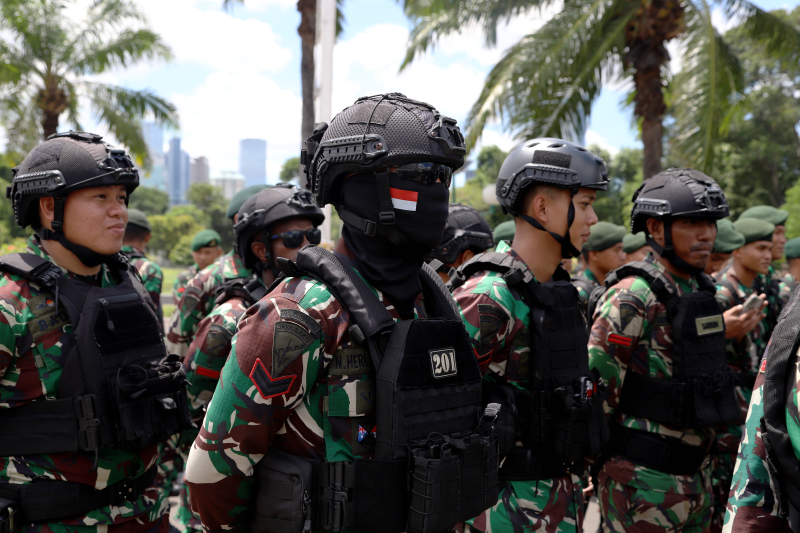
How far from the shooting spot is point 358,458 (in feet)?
6.38

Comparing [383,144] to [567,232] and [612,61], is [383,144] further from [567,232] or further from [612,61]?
[612,61]

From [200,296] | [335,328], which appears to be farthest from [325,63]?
[335,328]

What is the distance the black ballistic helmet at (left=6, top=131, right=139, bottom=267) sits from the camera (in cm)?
294

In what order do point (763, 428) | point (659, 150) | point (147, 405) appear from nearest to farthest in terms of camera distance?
point (763, 428), point (147, 405), point (659, 150)

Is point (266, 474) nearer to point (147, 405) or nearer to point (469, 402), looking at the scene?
point (469, 402)

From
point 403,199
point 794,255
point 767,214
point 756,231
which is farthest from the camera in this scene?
point 794,255

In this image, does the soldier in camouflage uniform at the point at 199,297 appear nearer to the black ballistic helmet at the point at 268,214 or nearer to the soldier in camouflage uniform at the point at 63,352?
the black ballistic helmet at the point at 268,214

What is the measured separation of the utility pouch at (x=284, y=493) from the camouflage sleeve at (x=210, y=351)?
2045 mm

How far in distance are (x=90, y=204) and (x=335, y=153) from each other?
157 cm

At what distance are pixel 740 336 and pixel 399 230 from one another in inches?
149

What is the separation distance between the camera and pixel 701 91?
37.3 feet

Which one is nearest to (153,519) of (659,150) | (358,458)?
(358,458)

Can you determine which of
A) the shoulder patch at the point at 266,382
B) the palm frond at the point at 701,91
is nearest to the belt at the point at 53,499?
the shoulder patch at the point at 266,382

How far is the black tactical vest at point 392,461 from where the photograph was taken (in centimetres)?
191
